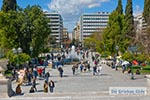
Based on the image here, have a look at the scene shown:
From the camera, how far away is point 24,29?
5478cm

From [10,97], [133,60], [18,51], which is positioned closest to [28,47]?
[18,51]

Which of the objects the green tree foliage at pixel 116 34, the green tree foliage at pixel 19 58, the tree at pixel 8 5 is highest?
the tree at pixel 8 5

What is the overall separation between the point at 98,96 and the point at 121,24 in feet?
158

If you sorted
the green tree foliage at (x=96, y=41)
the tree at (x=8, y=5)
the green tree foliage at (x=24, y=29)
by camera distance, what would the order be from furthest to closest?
the green tree foliage at (x=96, y=41) < the tree at (x=8, y=5) < the green tree foliage at (x=24, y=29)

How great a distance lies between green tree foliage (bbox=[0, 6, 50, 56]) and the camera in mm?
53031

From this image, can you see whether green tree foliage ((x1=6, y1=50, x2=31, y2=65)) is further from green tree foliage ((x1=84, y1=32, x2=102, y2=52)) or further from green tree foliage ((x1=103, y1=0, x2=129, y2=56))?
green tree foliage ((x1=84, y1=32, x2=102, y2=52))

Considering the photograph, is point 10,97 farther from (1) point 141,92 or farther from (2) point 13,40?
(2) point 13,40

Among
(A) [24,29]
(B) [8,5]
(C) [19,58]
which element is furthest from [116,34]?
(C) [19,58]

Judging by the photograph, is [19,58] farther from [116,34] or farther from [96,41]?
[96,41]

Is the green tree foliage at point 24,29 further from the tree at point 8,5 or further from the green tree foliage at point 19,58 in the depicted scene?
the tree at point 8,5

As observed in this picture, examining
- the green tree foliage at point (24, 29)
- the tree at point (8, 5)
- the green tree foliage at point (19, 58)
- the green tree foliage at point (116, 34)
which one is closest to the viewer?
the green tree foliage at point (19, 58)

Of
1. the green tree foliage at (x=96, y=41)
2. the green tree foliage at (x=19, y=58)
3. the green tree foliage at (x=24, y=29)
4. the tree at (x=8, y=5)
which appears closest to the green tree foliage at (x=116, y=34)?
the green tree foliage at (x=24, y=29)

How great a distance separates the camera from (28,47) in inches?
2200

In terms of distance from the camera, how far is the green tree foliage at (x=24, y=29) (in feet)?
174
